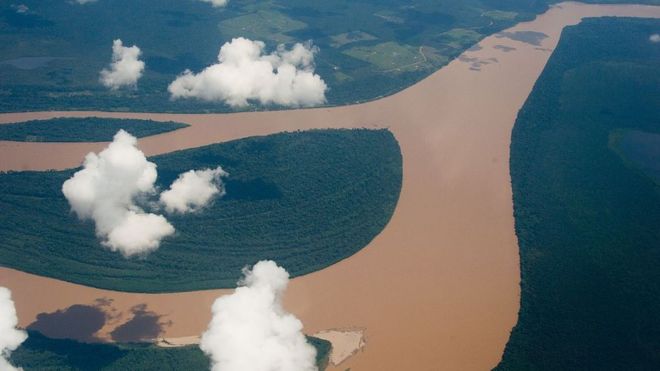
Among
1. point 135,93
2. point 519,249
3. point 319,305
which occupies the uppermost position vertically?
point 135,93

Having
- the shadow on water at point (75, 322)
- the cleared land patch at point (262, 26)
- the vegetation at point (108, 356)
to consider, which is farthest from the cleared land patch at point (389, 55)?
the shadow on water at point (75, 322)

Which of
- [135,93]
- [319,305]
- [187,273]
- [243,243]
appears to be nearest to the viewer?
[319,305]

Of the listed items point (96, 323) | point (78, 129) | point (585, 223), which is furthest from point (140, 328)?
point (585, 223)

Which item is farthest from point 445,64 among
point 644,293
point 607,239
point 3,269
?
point 3,269

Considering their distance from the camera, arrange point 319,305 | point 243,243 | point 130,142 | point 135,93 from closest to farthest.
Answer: point 319,305, point 243,243, point 130,142, point 135,93

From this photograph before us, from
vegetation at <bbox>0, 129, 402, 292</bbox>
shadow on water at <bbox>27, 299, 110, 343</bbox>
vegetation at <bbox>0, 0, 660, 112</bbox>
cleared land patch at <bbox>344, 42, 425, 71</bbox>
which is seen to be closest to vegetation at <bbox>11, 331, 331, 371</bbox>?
shadow on water at <bbox>27, 299, 110, 343</bbox>

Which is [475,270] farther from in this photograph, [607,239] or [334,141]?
[334,141]

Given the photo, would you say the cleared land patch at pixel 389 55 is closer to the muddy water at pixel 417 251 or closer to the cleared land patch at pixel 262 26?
the muddy water at pixel 417 251

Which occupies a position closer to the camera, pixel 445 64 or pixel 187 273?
pixel 187 273
